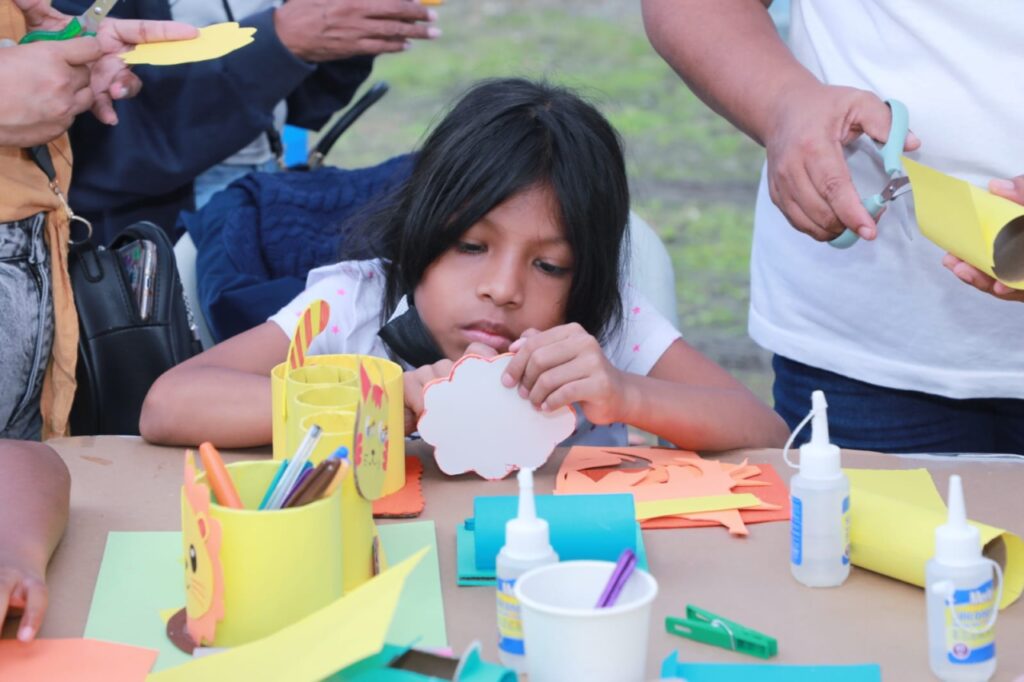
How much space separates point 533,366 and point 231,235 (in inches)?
33.5

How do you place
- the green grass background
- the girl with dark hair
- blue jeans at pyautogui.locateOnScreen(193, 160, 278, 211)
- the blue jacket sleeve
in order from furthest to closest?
the green grass background → blue jeans at pyautogui.locateOnScreen(193, 160, 278, 211) → the blue jacket sleeve → the girl with dark hair

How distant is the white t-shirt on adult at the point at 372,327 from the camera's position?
6.08 ft

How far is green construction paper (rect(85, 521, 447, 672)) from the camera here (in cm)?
114

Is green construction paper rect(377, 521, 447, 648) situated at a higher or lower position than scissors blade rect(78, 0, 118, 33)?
lower

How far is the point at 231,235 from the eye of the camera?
7.13 ft

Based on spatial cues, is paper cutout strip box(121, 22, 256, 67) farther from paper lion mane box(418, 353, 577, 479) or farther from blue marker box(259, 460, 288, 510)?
blue marker box(259, 460, 288, 510)

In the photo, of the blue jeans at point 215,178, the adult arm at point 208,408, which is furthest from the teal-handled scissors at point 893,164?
the blue jeans at point 215,178

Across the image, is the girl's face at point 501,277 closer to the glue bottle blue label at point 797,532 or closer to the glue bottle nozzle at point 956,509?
the glue bottle blue label at point 797,532

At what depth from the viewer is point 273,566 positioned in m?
1.07

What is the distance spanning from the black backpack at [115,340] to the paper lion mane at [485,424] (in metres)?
0.57

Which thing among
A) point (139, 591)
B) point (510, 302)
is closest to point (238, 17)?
point (510, 302)

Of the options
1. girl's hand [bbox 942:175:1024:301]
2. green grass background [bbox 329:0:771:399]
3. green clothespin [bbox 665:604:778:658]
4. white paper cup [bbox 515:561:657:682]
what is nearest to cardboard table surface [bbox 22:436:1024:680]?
green clothespin [bbox 665:604:778:658]

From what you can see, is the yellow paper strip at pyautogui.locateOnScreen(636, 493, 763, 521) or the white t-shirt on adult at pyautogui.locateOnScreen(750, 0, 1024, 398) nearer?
the yellow paper strip at pyautogui.locateOnScreen(636, 493, 763, 521)

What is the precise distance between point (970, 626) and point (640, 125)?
6200 mm
